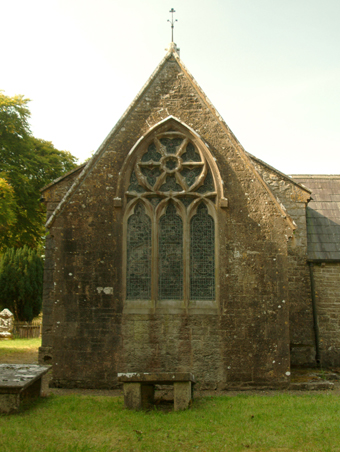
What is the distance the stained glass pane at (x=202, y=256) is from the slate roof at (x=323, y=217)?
4.50 m

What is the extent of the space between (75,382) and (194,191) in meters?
4.97

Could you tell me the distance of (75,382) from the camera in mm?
9250

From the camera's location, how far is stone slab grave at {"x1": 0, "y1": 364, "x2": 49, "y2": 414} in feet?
22.1

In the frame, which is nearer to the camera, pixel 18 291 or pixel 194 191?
pixel 194 191

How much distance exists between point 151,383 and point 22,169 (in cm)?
1904

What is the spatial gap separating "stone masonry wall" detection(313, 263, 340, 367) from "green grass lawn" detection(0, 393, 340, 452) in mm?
4768

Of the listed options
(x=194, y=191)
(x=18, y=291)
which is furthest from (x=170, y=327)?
(x=18, y=291)

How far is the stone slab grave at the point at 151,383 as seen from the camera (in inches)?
280

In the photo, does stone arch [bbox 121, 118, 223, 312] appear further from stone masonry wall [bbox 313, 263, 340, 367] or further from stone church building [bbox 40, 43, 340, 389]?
stone masonry wall [bbox 313, 263, 340, 367]

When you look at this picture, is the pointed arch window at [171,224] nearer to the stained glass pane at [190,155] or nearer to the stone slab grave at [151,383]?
the stained glass pane at [190,155]

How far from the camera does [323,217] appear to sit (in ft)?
46.6

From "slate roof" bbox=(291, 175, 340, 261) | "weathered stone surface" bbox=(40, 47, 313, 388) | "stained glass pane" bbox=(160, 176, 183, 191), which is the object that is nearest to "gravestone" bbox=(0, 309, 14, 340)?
"weathered stone surface" bbox=(40, 47, 313, 388)

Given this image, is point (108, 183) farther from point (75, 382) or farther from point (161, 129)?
point (75, 382)

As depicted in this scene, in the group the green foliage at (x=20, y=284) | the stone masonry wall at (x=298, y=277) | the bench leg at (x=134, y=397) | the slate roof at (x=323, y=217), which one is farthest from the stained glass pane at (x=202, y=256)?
the green foliage at (x=20, y=284)
